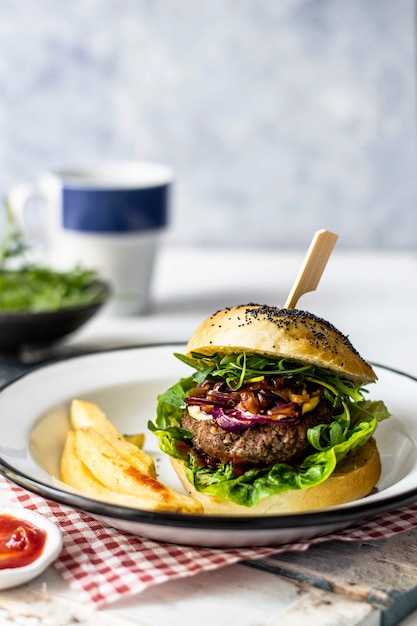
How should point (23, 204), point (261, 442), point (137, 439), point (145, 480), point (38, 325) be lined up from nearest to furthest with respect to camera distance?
1. point (145, 480)
2. point (261, 442)
3. point (137, 439)
4. point (38, 325)
5. point (23, 204)

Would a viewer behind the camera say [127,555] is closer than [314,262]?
Yes

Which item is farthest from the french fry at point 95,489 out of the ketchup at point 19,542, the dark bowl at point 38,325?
the dark bowl at point 38,325

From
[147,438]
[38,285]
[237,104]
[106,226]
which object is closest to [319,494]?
[147,438]

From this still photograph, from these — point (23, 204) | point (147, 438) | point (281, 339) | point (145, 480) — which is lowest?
point (147, 438)

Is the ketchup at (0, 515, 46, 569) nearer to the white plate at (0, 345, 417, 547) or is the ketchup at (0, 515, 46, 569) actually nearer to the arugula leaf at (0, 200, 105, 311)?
the white plate at (0, 345, 417, 547)

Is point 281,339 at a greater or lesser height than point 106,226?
greater

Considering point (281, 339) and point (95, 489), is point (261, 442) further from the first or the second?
point (95, 489)

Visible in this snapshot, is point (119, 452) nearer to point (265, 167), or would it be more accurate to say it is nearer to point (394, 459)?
point (394, 459)

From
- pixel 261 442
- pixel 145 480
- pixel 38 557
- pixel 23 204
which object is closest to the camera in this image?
pixel 38 557
